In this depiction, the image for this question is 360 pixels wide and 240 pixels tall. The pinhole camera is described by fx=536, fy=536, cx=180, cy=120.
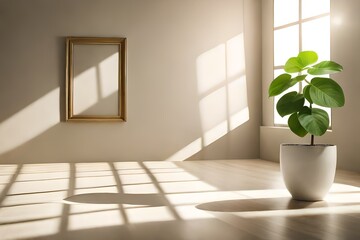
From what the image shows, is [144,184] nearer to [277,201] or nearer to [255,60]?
[277,201]

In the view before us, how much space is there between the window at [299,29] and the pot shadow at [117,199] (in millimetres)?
3008

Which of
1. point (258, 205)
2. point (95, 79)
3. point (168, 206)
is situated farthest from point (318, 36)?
point (168, 206)

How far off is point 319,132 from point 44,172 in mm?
3400

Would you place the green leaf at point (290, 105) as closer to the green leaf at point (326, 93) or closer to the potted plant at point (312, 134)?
the potted plant at point (312, 134)

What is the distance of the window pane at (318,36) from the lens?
20.7ft

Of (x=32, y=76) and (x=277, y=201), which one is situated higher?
(x=32, y=76)

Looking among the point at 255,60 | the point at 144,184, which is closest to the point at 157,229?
the point at 144,184

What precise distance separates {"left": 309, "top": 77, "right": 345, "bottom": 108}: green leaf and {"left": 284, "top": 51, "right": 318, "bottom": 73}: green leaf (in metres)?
0.19

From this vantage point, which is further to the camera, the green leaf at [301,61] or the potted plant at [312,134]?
the green leaf at [301,61]

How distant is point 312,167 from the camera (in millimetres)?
3768

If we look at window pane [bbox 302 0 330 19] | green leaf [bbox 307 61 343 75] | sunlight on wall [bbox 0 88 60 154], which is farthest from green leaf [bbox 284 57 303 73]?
sunlight on wall [bbox 0 88 60 154]

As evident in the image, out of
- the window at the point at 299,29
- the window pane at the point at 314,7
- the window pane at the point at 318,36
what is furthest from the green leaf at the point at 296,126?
the window pane at the point at 314,7

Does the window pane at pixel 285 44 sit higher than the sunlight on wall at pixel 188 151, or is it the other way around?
the window pane at pixel 285 44

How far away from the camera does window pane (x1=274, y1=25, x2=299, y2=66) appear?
6.98 m
